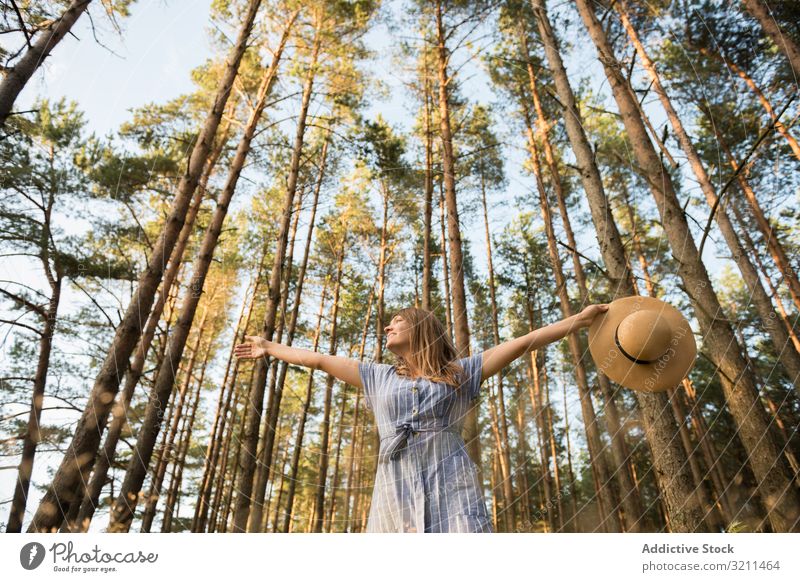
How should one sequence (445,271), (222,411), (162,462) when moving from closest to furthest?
(445,271) → (162,462) → (222,411)

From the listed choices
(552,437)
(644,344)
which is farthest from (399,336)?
(552,437)

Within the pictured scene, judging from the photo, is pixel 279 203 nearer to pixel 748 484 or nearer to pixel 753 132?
pixel 753 132

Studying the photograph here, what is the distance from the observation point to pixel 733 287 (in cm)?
1172

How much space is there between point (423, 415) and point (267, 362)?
10.0 feet

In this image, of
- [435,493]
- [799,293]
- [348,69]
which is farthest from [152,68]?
[799,293]

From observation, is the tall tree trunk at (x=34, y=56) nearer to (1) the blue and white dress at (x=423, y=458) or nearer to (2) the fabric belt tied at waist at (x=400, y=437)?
(1) the blue and white dress at (x=423, y=458)

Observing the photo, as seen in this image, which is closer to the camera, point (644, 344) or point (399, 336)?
point (399, 336)

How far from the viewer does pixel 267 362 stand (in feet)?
14.6

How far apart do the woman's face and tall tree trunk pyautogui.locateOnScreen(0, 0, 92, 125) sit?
2776mm

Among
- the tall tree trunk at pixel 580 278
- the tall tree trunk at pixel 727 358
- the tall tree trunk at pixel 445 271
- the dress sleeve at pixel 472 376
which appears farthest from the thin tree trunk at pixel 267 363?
the tall tree trunk at pixel 727 358

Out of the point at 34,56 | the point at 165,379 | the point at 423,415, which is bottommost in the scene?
the point at 423,415

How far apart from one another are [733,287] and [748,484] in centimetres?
513

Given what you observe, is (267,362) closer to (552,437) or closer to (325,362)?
(325,362)

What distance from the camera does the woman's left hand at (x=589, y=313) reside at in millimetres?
2092
